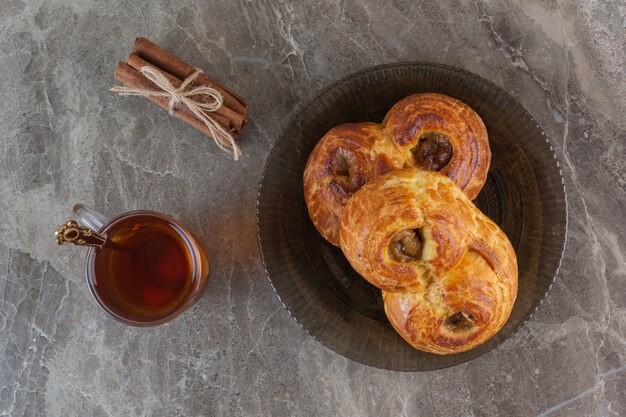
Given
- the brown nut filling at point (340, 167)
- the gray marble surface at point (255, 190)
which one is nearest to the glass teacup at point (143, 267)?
the gray marble surface at point (255, 190)

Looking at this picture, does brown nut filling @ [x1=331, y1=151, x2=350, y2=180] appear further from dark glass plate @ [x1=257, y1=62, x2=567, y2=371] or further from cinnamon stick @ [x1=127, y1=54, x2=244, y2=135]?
cinnamon stick @ [x1=127, y1=54, x2=244, y2=135]

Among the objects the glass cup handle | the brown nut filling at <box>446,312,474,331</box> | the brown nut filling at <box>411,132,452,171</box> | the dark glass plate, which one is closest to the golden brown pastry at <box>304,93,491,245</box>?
the brown nut filling at <box>411,132,452,171</box>

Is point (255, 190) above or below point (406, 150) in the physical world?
below

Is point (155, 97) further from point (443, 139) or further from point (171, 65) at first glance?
point (443, 139)

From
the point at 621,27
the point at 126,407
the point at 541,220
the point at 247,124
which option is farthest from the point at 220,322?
the point at 621,27

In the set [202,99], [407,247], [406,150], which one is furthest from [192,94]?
[407,247]

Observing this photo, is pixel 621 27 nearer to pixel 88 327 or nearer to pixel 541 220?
pixel 541 220
